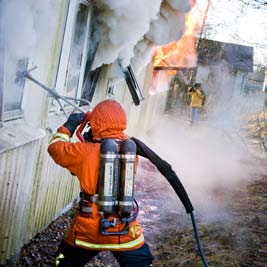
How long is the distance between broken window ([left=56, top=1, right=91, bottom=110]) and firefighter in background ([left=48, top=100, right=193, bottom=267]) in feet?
6.79

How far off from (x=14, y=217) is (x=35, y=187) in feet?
2.15

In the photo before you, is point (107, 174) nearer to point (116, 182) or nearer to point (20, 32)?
point (116, 182)

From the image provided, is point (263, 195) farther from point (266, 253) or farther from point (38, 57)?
point (38, 57)

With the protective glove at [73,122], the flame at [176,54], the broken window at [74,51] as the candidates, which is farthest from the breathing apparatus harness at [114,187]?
the flame at [176,54]

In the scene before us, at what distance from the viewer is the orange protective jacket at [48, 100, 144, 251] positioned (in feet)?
10.1

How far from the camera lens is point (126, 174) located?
120 inches

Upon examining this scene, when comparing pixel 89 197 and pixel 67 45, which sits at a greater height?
pixel 67 45

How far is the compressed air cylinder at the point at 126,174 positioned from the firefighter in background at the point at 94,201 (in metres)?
0.10

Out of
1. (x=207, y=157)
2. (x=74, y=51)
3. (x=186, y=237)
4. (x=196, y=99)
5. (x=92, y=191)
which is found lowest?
(x=186, y=237)

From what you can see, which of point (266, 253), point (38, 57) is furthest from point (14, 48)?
point (266, 253)

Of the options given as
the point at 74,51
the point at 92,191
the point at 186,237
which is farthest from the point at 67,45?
the point at 186,237

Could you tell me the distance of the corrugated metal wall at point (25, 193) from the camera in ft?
12.1

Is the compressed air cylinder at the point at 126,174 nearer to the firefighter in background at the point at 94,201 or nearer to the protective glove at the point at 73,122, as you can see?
the firefighter in background at the point at 94,201

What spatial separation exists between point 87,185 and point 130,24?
11.8 feet
